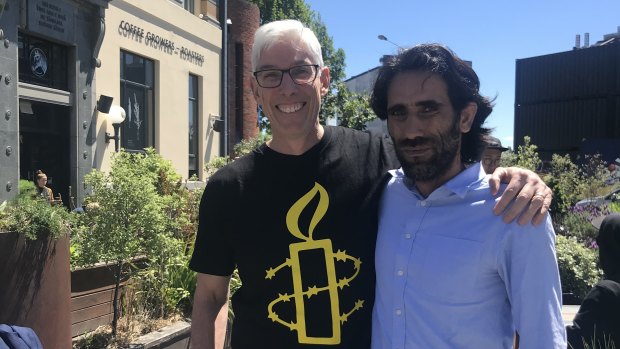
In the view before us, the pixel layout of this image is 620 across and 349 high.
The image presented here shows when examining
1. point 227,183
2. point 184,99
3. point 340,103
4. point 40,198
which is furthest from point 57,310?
point 340,103

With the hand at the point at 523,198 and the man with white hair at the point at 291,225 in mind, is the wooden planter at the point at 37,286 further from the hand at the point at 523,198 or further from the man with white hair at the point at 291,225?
the hand at the point at 523,198

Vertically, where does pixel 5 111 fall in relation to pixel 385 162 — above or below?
above

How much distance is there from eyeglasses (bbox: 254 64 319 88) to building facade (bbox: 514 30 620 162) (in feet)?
102

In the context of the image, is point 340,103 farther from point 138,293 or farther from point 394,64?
point 394,64

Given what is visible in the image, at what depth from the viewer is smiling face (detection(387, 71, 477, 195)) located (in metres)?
1.74

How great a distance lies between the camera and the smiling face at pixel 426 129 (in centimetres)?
174

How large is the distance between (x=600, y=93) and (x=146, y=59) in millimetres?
28511

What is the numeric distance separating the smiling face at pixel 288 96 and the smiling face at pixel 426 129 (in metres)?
0.43

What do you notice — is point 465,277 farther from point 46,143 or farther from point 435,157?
point 46,143

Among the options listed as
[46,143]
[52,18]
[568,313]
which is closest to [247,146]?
[46,143]

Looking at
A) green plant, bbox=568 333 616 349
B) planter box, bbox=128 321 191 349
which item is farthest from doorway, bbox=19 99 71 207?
green plant, bbox=568 333 616 349

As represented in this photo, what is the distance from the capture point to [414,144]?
1755 mm

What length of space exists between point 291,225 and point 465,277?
2.31 feet

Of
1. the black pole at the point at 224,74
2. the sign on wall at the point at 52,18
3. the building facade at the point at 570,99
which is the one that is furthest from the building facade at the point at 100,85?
the building facade at the point at 570,99
